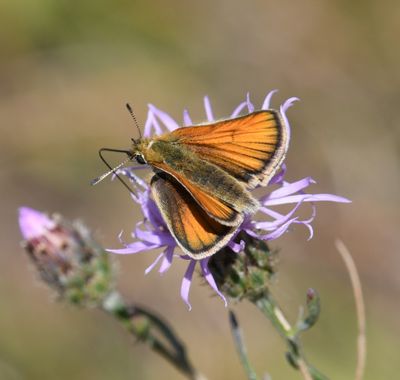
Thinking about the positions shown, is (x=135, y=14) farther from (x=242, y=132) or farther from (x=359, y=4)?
(x=242, y=132)

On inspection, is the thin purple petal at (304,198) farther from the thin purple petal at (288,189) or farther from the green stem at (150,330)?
the green stem at (150,330)

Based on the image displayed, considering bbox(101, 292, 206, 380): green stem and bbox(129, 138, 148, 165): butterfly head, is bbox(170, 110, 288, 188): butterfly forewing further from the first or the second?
bbox(101, 292, 206, 380): green stem

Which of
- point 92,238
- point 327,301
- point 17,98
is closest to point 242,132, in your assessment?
point 92,238

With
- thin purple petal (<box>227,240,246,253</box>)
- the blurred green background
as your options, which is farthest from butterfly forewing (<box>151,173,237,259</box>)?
the blurred green background

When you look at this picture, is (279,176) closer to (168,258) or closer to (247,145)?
(247,145)

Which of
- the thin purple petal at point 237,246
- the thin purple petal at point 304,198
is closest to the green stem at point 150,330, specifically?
the thin purple petal at point 237,246

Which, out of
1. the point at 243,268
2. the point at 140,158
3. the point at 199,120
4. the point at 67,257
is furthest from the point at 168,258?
the point at 199,120

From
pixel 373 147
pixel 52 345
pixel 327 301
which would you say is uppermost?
pixel 52 345
